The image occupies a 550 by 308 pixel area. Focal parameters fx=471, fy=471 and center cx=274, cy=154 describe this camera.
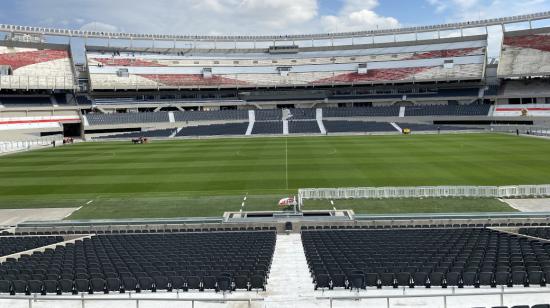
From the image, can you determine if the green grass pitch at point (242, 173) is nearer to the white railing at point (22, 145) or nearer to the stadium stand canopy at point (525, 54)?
the white railing at point (22, 145)

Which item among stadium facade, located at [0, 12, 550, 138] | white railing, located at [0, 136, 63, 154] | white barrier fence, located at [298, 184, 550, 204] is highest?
stadium facade, located at [0, 12, 550, 138]

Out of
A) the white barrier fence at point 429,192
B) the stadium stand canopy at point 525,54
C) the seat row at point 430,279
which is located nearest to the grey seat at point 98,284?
the seat row at point 430,279

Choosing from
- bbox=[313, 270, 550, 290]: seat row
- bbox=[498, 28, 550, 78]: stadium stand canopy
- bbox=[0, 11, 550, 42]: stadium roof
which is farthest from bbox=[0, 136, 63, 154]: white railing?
bbox=[498, 28, 550, 78]: stadium stand canopy

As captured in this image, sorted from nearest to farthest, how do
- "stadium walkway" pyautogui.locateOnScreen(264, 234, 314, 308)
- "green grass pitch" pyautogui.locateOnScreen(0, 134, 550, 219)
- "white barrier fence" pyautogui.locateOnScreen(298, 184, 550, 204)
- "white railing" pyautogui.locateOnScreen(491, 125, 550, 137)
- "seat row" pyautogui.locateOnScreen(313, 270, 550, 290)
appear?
"stadium walkway" pyautogui.locateOnScreen(264, 234, 314, 308) → "seat row" pyautogui.locateOnScreen(313, 270, 550, 290) → "white barrier fence" pyautogui.locateOnScreen(298, 184, 550, 204) → "green grass pitch" pyautogui.locateOnScreen(0, 134, 550, 219) → "white railing" pyautogui.locateOnScreen(491, 125, 550, 137)

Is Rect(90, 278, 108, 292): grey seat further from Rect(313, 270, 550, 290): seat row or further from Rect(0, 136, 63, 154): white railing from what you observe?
Rect(0, 136, 63, 154): white railing

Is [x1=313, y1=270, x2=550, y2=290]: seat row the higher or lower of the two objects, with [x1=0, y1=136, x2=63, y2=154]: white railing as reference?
lower

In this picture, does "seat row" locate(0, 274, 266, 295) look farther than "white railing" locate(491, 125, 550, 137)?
No

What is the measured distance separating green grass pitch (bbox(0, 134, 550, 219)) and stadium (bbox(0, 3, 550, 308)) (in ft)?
0.78

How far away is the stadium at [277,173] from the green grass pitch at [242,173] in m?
0.24

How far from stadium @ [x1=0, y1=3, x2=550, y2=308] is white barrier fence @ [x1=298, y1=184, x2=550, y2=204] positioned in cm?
12

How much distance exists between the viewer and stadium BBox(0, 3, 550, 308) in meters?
10.6

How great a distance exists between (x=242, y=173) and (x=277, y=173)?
9.08ft

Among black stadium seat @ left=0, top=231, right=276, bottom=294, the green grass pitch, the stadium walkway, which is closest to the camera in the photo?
the stadium walkway

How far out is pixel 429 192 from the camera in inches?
1064
